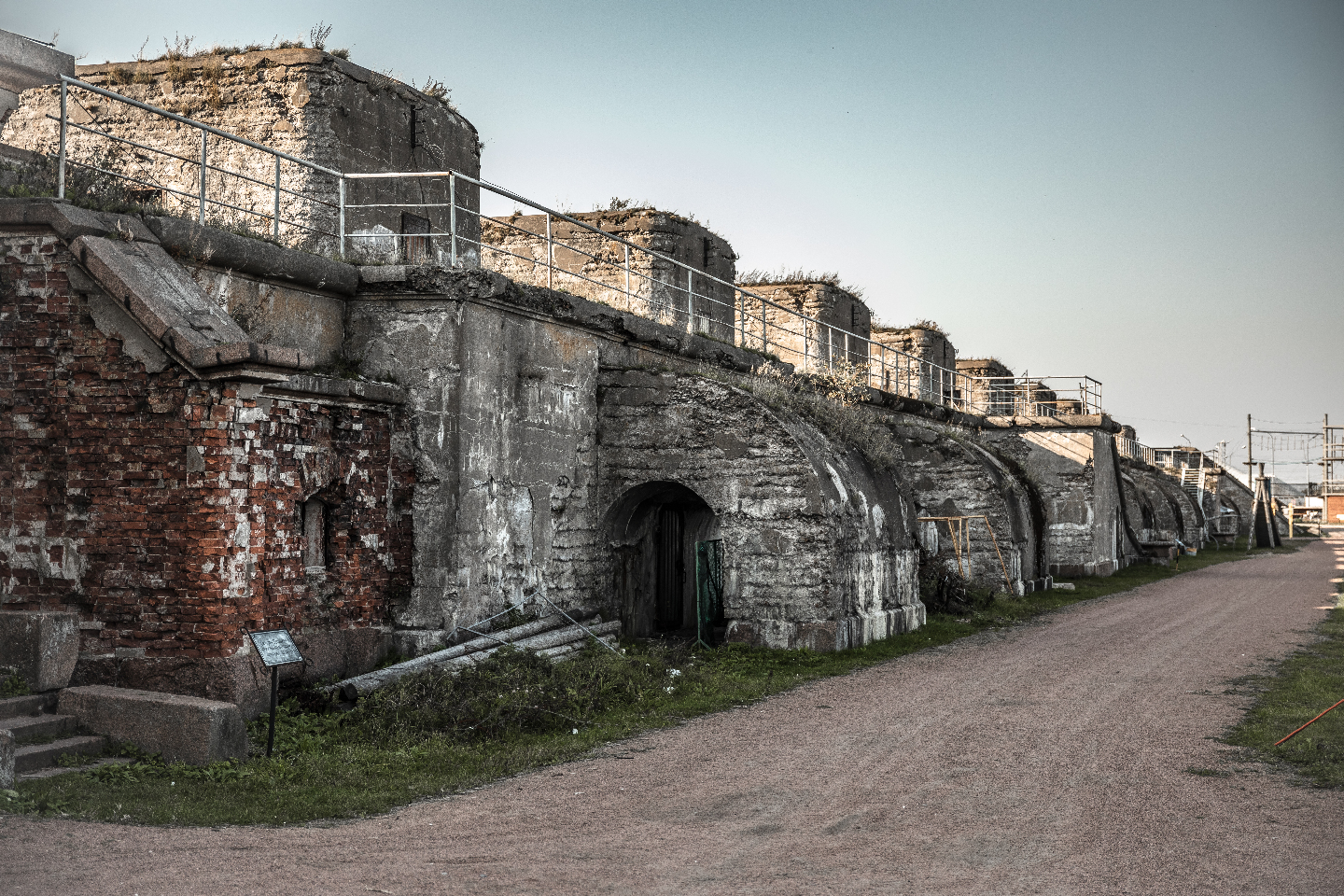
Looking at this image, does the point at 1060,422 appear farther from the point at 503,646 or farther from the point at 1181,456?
the point at 1181,456

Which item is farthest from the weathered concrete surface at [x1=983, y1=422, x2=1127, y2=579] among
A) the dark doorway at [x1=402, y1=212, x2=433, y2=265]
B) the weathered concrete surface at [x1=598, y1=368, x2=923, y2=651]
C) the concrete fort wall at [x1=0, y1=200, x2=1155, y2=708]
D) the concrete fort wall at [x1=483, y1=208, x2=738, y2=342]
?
the dark doorway at [x1=402, y1=212, x2=433, y2=265]

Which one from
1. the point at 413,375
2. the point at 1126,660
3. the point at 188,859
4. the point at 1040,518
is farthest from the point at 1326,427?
the point at 188,859

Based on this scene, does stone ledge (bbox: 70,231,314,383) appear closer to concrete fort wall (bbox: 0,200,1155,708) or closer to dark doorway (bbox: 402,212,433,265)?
concrete fort wall (bbox: 0,200,1155,708)

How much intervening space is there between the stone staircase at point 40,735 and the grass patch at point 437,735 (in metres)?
0.34

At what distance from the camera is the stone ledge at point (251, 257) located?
928 cm

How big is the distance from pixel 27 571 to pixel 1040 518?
19912 mm

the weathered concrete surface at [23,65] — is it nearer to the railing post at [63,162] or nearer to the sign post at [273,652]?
the railing post at [63,162]

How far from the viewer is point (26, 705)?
8281 millimetres

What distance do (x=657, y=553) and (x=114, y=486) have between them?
7.79 metres

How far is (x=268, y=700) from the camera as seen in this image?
9.12 meters

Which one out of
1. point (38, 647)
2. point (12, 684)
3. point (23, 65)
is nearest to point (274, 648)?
point (38, 647)

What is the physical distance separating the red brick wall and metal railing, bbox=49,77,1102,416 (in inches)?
47.9

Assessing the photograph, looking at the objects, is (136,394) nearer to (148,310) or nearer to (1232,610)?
(148,310)

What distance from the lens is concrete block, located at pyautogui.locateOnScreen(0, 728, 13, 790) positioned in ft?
22.8
